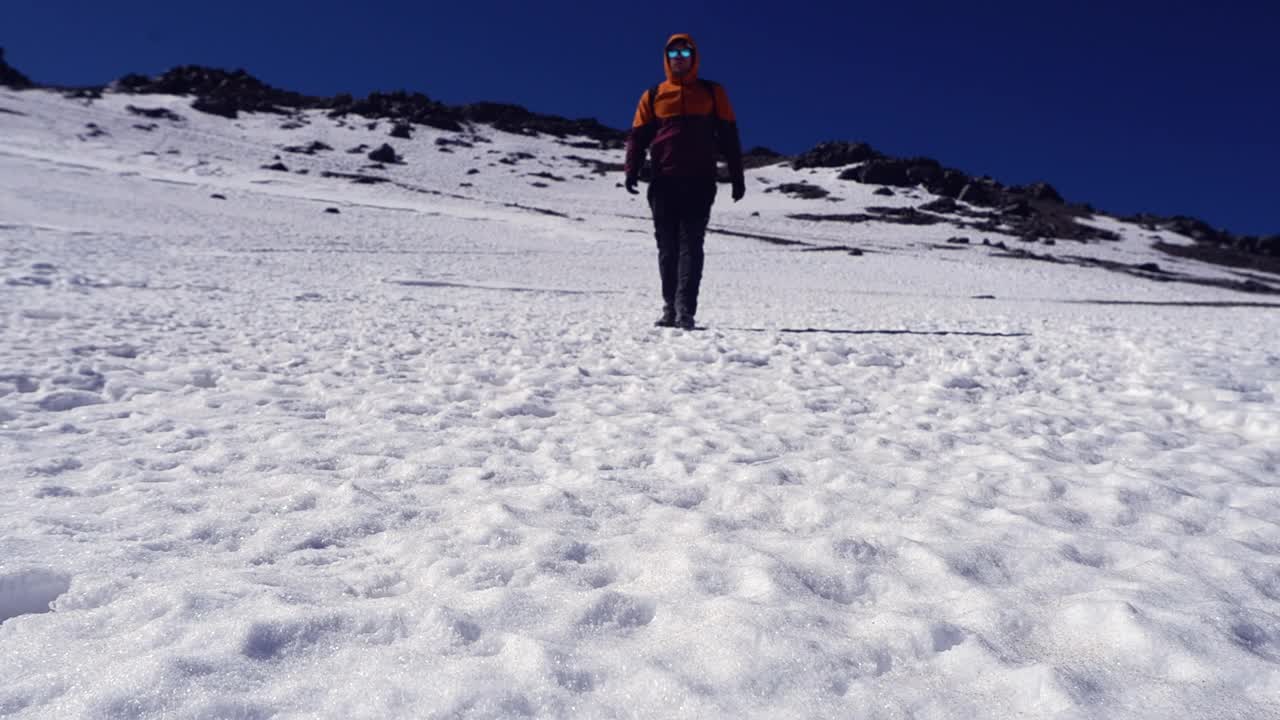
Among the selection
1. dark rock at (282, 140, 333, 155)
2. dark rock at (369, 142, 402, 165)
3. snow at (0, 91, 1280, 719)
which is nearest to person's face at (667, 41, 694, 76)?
snow at (0, 91, 1280, 719)

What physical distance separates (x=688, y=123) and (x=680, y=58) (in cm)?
56

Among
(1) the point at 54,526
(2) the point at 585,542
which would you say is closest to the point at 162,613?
(1) the point at 54,526

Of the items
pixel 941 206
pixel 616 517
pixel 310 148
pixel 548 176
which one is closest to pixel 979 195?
pixel 941 206

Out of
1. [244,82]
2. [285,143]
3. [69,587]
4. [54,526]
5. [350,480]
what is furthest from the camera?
[244,82]

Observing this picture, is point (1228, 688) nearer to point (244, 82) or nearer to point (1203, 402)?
point (1203, 402)

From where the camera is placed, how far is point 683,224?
6832 millimetres

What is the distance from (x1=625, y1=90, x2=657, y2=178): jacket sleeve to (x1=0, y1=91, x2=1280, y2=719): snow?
5.21 ft

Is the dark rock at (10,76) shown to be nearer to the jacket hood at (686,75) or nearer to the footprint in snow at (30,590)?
the jacket hood at (686,75)

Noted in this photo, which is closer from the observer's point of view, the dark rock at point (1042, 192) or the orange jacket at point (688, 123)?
the orange jacket at point (688, 123)

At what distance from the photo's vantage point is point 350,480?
8.84ft

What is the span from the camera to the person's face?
6359mm

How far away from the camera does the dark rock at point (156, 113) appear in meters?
39.6

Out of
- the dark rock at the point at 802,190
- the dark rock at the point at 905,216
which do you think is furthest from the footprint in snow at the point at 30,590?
the dark rock at the point at 802,190

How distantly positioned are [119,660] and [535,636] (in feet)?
2.93
